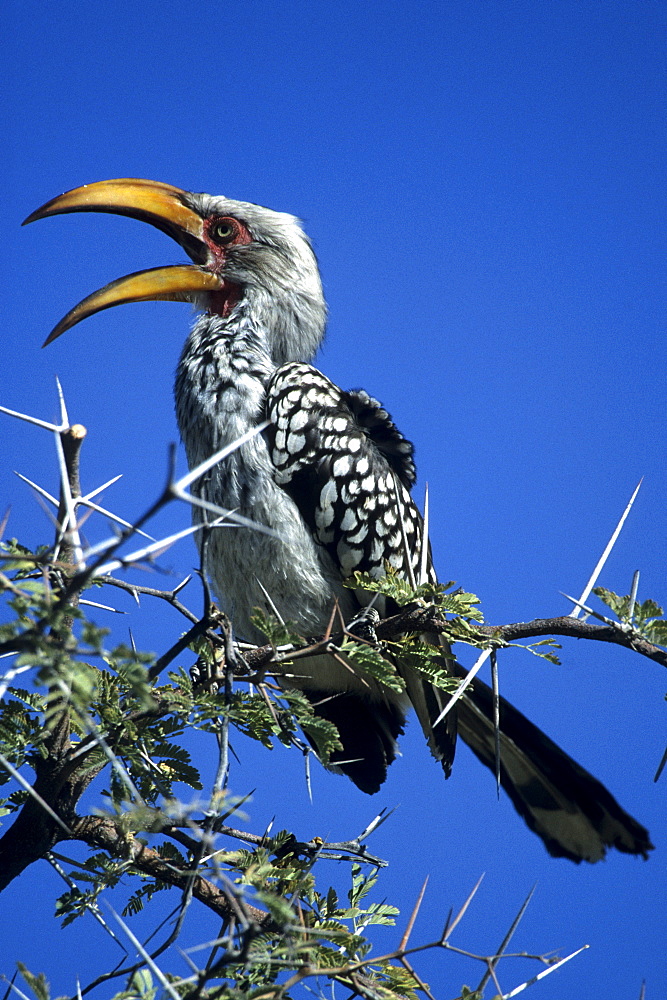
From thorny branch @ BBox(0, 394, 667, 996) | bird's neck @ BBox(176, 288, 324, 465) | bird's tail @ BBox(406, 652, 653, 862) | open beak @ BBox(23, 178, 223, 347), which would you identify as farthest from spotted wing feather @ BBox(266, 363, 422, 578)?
thorny branch @ BBox(0, 394, 667, 996)

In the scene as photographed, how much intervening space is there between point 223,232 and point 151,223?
35 centimetres

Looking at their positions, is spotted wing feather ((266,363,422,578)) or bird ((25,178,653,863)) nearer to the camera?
bird ((25,178,653,863))

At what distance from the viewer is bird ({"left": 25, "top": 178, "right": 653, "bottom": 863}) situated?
116 inches

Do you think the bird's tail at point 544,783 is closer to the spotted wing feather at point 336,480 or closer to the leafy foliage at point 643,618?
the spotted wing feather at point 336,480

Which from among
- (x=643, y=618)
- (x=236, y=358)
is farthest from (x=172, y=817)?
(x=236, y=358)

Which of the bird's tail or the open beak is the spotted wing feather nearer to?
the bird's tail

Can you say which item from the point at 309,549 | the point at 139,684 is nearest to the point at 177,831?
the point at 139,684

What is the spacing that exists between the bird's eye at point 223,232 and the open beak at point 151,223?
0.24ft

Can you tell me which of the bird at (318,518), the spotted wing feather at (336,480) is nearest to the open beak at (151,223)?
the bird at (318,518)

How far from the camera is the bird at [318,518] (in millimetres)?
2945

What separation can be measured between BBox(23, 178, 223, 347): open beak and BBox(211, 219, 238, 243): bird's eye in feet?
0.24

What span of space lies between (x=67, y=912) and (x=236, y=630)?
1668 mm

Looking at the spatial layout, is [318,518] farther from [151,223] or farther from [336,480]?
[151,223]

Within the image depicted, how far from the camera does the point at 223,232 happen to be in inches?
167
